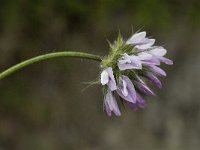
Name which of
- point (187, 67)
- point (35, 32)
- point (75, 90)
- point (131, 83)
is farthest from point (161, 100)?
point (131, 83)

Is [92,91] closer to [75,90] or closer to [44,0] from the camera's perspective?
[75,90]

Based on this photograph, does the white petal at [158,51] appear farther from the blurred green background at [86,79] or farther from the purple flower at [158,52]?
the blurred green background at [86,79]

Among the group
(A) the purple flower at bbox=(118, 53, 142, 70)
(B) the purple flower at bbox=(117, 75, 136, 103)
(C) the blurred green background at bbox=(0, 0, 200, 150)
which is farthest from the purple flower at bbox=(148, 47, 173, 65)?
(C) the blurred green background at bbox=(0, 0, 200, 150)

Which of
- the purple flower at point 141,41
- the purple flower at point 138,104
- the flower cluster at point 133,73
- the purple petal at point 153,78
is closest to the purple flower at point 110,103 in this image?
the flower cluster at point 133,73

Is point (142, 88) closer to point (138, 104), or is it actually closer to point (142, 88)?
point (142, 88)

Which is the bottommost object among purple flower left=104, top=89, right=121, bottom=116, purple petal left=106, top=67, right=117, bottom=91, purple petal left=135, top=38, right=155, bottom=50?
purple flower left=104, top=89, right=121, bottom=116

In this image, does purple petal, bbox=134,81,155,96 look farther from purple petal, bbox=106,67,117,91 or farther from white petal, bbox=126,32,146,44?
white petal, bbox=126,32,146,44

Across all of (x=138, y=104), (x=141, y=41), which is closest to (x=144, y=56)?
(x=141, y=41)
